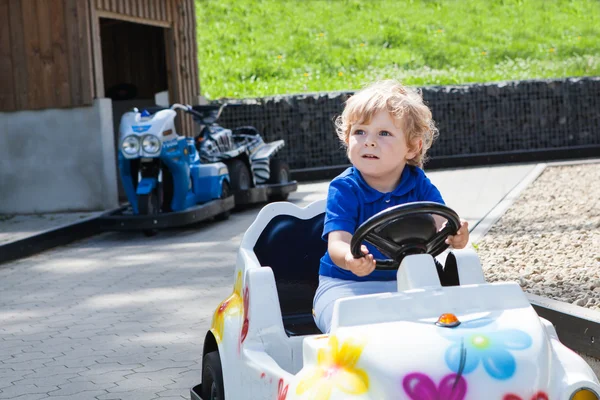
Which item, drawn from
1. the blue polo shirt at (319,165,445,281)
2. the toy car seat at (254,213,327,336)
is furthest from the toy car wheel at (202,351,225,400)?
the blue polo shirt at (319,165,445,281)

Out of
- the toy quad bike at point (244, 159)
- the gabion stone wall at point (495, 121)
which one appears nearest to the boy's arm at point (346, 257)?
the toy quad bike at point (244, 159)

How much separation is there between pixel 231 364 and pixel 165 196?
20.9 ft

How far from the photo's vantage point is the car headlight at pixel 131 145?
892 cm

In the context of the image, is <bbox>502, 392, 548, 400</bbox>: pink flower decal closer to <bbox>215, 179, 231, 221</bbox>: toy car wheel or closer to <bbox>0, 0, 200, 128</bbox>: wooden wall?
<bbox>215, 179, 231, 221</bbox>: toy car wheel

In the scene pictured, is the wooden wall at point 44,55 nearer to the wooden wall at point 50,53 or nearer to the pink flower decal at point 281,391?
the wooden wall at point 50,53

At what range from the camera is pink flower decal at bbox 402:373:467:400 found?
2.35 metres

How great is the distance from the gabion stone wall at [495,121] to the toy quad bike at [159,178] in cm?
503

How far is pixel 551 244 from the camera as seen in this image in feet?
21.2

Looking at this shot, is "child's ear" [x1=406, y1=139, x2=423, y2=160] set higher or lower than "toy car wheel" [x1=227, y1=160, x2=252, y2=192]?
higher

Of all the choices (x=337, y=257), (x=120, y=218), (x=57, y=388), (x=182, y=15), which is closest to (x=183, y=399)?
(x=57, y=388)

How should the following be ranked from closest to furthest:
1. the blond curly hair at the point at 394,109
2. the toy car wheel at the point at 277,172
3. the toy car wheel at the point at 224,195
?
the blond curly hair at the point at 394,109, the toy car wheel at the point at 224,195, the toy car wheel at the point at 277,172

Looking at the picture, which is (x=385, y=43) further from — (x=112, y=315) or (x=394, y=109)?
(x=394, y=109)

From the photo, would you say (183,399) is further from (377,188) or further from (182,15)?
(182,15)

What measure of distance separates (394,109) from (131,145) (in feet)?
20.2
